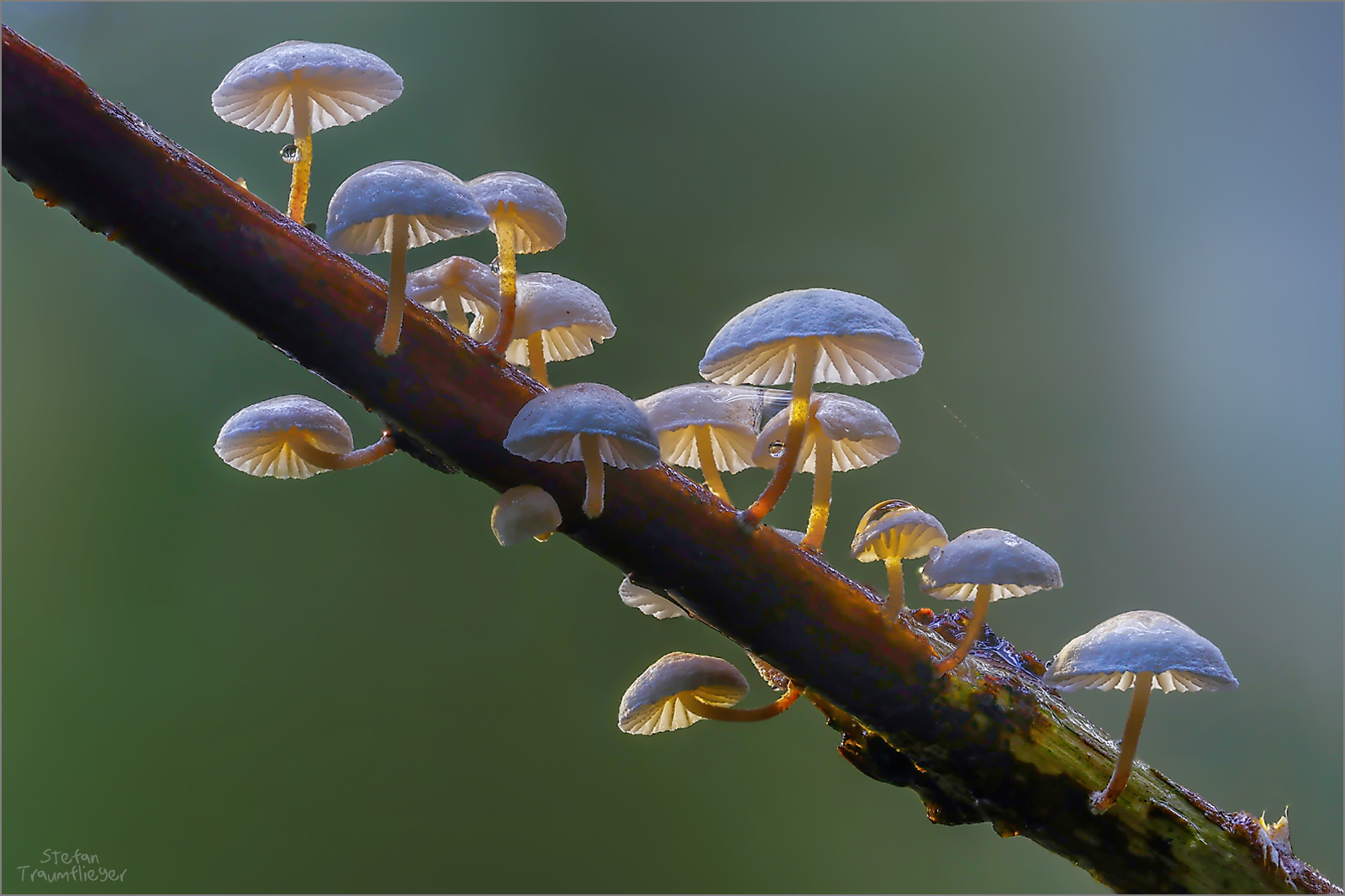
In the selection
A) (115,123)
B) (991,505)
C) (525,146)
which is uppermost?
(525,146)

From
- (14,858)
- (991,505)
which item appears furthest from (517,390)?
(14,858)

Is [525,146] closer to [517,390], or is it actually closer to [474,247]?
[474,247]

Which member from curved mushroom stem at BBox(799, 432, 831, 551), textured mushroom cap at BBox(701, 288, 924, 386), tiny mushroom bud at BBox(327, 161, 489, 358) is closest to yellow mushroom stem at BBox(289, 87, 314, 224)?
tiny mushroom bud at BBox(327, 161, 489, 358)

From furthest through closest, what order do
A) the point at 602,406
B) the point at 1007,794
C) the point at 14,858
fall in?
the point at 14,858, the point at 1007,794, the point at 602,406

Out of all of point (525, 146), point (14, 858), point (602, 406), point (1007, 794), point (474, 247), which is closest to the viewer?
point (602, 406)

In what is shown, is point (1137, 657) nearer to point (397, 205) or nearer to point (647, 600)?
point (647, 600)

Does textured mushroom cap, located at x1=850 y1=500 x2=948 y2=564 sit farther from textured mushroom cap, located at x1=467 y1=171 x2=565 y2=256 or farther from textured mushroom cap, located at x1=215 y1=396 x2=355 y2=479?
textured mushroom cap, located at x1=215 y1=396 x2=355 y2=479

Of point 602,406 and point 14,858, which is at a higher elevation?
point 602,406
